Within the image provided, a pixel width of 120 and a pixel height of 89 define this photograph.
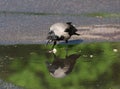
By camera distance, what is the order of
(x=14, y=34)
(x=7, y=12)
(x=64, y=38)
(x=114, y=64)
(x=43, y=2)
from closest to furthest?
(x=114, y=64), (x=64, y=38), (x=14, y=34), (x=7, y=12), (x=43, y=2)

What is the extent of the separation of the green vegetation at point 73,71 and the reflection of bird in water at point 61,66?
88 millimetres

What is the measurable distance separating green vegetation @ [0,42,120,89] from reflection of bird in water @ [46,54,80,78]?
0.09 metres

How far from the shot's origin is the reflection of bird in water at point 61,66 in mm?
7299

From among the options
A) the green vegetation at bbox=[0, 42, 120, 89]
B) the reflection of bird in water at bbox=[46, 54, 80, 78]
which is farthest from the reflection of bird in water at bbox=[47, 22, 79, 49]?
the reflection of bird in water at bbox=[46, 54, 80, 78]

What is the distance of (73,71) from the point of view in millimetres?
7473

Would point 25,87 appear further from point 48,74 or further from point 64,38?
point 64,38

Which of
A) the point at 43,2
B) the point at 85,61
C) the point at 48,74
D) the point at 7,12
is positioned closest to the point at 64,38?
the point at 85,61

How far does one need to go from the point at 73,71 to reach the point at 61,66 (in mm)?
303

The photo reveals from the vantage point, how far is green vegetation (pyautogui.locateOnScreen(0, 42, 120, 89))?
695cm

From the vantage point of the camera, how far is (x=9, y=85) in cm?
680

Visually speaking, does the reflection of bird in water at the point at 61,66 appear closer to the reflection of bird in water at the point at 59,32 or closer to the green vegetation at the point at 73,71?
the green vegetation at the point at 73,71

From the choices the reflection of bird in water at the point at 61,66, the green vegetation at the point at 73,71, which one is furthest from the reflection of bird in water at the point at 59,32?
the reflection of bird in water at the point at 61,66

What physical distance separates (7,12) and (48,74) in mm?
4471

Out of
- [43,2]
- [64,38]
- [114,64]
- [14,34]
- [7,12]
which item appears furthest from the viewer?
[43,2]
